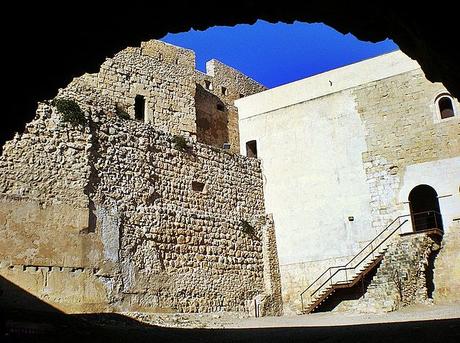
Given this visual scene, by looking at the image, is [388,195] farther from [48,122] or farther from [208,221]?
[48,122]

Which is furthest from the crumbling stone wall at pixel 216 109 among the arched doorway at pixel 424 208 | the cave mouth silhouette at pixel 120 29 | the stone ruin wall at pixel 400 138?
the cave mouth silhouette at pixel 120 29

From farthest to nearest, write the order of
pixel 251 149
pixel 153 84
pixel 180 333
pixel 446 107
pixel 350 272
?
pixel 251 149
pixel 153 84
pixel 446 107
pixel 350 272
pixel 180 333

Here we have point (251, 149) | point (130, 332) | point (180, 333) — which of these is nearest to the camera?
point (130, 332)

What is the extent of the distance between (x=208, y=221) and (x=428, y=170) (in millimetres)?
7963

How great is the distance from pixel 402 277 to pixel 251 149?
10219 millimetres

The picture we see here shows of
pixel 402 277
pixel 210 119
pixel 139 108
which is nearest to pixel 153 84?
pixel 139 108

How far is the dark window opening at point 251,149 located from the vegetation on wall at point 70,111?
1052 centimetres

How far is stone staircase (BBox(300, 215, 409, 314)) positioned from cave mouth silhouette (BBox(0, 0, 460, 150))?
1418cm

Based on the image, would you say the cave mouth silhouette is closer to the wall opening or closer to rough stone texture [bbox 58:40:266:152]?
rough stone texture [bbox 58:40:266:152]

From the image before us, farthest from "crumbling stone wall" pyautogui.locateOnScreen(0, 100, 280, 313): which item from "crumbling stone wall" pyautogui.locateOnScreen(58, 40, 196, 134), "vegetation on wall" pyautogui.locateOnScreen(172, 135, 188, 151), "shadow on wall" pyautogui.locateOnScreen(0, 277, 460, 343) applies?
"crumbling stone wall" pyautogui.locateOnScreen(58, 40, 196, 134)

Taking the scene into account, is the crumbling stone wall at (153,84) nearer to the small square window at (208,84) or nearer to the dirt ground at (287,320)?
the small square window at (208,84)

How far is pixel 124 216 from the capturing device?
16719 mm

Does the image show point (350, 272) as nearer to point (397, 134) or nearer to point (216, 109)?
point (397, 134)

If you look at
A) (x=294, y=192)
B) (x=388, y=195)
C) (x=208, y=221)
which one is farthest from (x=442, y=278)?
(x=208, y=221)
